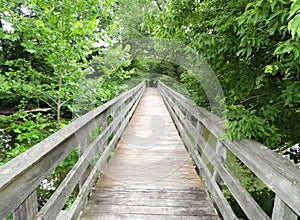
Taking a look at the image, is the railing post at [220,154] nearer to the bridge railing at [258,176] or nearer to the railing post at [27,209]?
the bridge railing at [258,176]

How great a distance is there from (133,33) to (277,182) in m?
14.4

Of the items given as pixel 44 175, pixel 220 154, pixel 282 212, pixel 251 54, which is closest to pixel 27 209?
pixel 44 175

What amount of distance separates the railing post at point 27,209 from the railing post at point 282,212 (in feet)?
3.46

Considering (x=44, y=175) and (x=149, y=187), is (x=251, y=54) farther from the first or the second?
(x=44, y=175)

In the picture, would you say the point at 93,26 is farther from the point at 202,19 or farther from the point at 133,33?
the point at 133,33

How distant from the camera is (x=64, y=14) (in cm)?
302


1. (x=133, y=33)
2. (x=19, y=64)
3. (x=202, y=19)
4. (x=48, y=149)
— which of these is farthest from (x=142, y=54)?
(x=48, y=149)

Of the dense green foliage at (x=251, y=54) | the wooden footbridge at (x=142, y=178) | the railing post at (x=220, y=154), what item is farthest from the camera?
the railing post at (x=220, y=154)

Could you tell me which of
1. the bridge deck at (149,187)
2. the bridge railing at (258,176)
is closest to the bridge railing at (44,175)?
the bridge deck at (149,187)

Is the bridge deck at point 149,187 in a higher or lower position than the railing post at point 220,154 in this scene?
lower

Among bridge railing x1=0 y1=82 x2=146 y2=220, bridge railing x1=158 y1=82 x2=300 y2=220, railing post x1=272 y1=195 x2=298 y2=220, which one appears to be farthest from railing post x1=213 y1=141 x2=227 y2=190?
bridge railing x1=0 y1=82 x2=146 y2=220

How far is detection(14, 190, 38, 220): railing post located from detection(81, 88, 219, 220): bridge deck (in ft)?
2.85

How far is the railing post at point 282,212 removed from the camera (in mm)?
865

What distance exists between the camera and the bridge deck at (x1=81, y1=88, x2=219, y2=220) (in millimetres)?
1808
